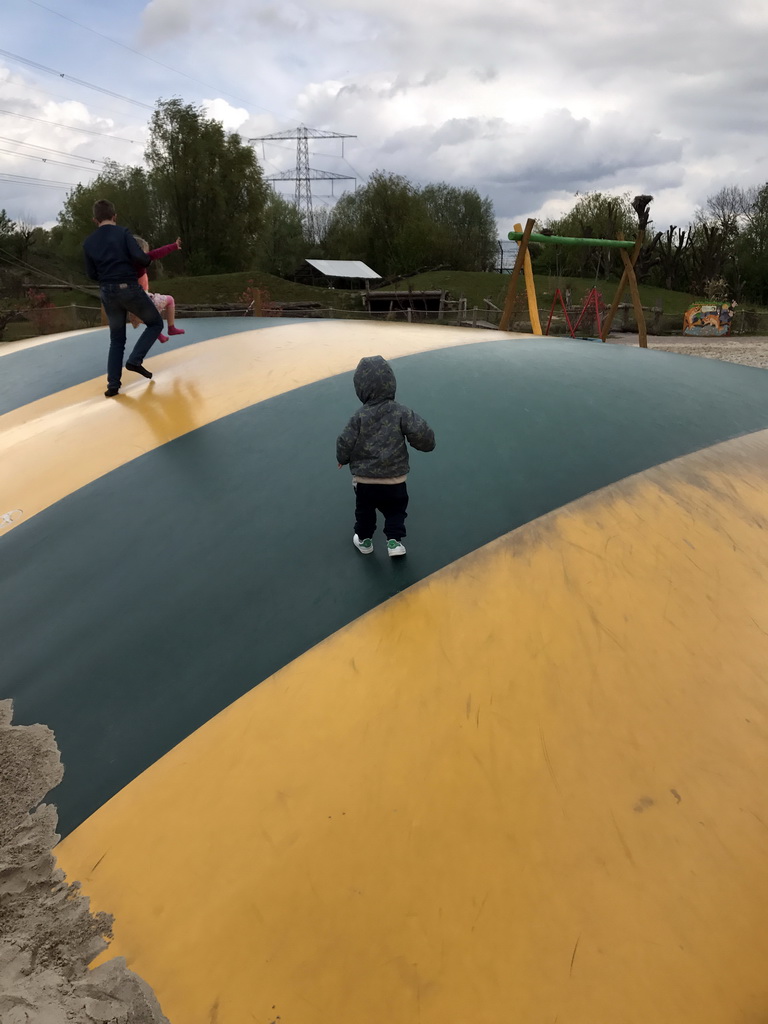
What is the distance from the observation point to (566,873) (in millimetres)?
1949

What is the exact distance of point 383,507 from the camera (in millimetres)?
2807

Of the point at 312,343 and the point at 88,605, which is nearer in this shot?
the point at 88,605

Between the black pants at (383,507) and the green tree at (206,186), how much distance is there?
151ft

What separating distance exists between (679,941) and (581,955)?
0.29m

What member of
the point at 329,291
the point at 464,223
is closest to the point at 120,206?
the point at 329,291

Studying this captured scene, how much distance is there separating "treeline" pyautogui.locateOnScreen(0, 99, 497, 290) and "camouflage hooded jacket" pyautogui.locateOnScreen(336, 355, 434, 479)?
46.1 m

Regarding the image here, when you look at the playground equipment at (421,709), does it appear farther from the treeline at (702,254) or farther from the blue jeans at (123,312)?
the treeline at (702,254)

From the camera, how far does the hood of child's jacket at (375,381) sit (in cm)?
270

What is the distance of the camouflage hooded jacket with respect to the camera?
2695mm

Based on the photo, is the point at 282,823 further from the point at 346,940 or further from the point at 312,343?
the point at 312,343

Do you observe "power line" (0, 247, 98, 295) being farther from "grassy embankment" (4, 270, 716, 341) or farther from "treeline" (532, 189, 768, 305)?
"treeline" (532, 189, 768, 305)

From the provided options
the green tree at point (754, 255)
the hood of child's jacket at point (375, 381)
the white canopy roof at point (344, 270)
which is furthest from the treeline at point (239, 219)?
the hood of child's jacket at point (375, 381)

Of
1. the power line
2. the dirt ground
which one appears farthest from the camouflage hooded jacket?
the dirt ground

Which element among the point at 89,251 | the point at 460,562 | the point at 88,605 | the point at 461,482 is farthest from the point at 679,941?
the point at 89,251
